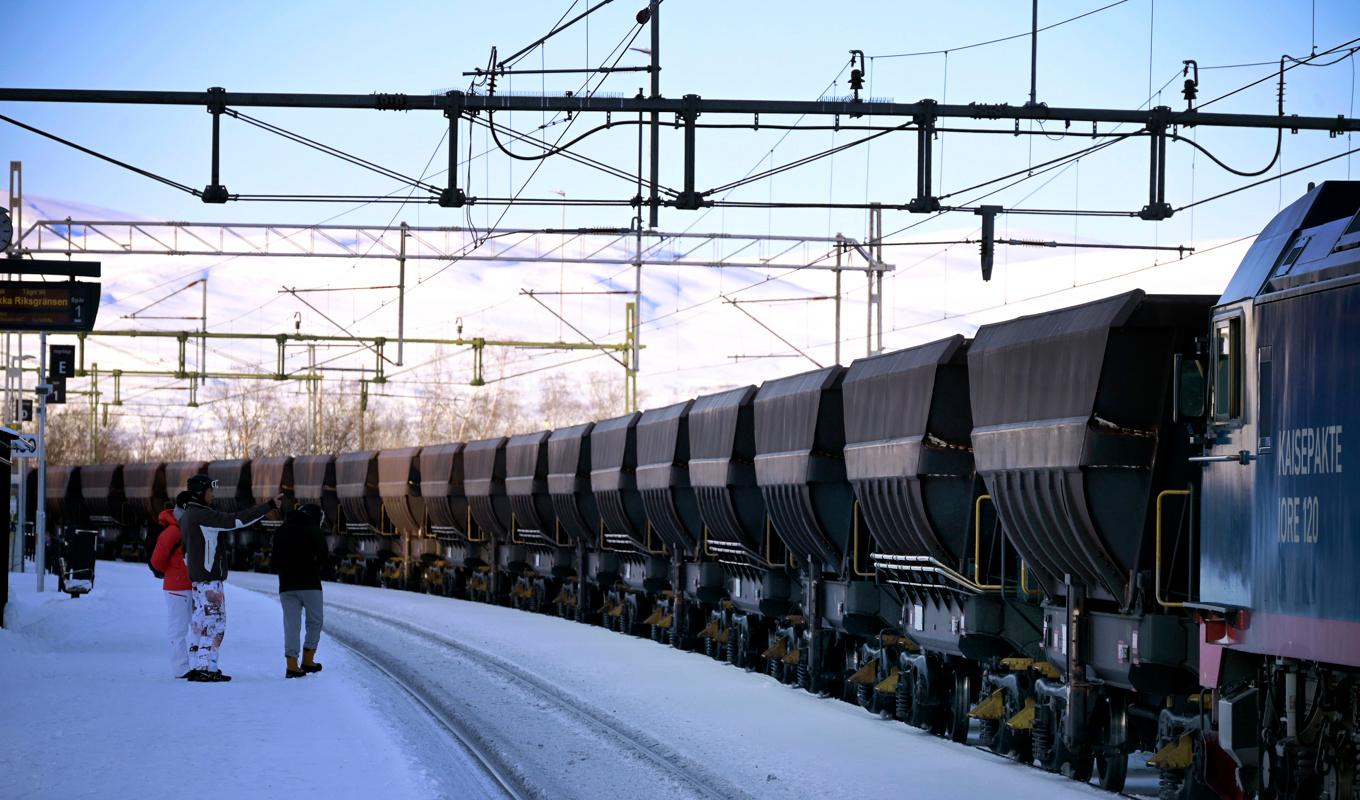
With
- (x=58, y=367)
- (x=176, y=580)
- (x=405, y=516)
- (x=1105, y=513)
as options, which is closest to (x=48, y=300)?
(x=176, y=580)

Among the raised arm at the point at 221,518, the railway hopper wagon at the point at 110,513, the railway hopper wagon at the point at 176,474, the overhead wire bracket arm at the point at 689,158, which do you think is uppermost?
the overhead wire bracket arm at the point at 689,158

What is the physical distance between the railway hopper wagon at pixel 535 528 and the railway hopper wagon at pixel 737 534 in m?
10.1

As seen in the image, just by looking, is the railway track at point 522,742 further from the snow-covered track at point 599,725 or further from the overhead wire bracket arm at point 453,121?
the overhead wire bracket arm at point 453,121

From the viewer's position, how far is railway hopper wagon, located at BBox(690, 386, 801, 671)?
76.9ft

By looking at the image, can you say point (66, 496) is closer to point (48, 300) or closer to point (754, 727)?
point (48, 300)

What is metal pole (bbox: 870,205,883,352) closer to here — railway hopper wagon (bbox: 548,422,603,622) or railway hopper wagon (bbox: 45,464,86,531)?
railway hopper wagon (bbox: 548,422,603,622)

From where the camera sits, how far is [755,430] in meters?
23.7

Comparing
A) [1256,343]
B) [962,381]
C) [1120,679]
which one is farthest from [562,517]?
[1256,343]

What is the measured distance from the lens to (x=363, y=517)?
51.9m

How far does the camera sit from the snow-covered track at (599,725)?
13320mm

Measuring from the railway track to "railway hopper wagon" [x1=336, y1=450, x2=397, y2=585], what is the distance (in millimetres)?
21932

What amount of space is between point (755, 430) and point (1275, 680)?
13.5 metres

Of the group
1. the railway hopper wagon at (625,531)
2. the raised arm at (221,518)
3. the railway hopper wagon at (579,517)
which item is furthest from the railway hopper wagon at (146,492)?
the raised arm at (221,518)

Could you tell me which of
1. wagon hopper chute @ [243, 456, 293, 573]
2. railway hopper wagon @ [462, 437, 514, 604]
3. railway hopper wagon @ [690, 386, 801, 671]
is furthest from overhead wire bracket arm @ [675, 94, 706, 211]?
wagon hopper chute @ [243, 456, 293, 573]
